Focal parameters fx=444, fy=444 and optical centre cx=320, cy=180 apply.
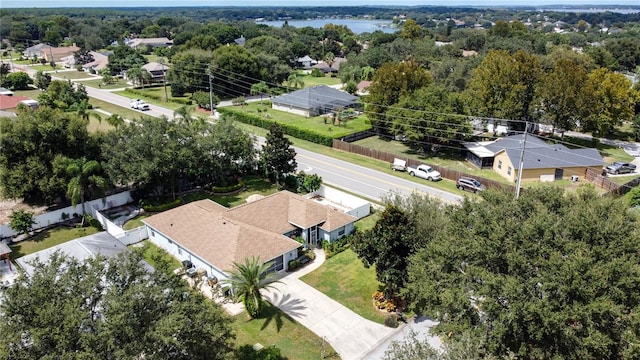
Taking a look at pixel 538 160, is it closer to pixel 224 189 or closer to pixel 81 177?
pixel 224 189

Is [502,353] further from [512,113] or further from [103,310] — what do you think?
[512,113]

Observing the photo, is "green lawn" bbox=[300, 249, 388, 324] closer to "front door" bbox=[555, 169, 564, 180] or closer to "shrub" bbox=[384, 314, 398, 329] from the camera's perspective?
"shrub" bbox=[384, 314, 398, 329]

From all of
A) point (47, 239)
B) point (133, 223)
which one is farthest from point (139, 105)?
point (47, 239)

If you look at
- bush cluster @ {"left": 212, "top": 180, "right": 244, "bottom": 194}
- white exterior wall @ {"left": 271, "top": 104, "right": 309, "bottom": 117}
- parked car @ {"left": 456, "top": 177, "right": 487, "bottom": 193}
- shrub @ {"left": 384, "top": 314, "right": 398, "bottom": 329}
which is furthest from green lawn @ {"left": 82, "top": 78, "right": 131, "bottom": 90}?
Answer: shrub @ {"left": 384, "top": 314, "right": 398, "bottom": 329}

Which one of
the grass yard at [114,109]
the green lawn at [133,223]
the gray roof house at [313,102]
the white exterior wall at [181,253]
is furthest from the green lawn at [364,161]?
the grass yard at [114,109]

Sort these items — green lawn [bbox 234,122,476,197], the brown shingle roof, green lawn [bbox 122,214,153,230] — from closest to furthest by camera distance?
1. the brown shingle roof
2. green lawn [bbox 122,214,153,230]
3. green lawn [bbox 234,122,476,197]

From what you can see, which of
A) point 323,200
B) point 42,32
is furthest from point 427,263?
point 42,32

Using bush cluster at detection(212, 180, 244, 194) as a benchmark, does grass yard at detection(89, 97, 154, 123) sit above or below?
above
